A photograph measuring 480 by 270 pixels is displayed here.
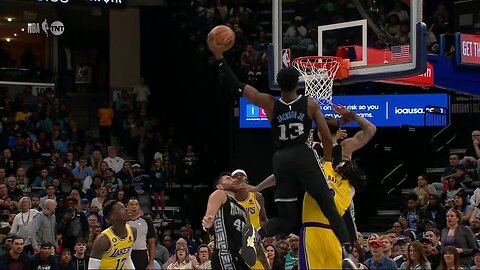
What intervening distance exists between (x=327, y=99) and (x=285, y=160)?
3958 millimetres

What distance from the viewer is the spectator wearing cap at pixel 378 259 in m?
13.3

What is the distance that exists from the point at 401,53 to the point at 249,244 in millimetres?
5654

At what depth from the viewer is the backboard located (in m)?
14.3

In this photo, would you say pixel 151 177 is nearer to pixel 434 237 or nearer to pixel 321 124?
pixel 434 237

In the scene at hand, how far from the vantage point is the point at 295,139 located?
955 centimetres

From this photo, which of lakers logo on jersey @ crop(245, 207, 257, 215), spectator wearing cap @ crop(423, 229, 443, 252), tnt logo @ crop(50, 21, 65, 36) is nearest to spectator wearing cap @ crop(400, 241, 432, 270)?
spectator wearing cap @ crop(423, 229, 443, 252)

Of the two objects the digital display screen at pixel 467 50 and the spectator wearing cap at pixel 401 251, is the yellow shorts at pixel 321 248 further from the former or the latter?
the digital display screen at pixel 467 50

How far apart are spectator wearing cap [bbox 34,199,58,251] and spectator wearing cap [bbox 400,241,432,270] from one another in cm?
756

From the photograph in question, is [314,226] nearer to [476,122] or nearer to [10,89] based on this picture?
[476,122]

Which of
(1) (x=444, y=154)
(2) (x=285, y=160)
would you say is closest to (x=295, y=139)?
(2) (x=285, y=160)

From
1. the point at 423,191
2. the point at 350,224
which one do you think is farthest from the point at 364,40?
the point at 350,224

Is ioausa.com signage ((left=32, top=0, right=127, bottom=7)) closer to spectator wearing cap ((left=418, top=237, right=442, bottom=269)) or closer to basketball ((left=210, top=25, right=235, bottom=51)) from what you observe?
spectator wearing cap ((left=418, top=237, right=442, bottom=269))

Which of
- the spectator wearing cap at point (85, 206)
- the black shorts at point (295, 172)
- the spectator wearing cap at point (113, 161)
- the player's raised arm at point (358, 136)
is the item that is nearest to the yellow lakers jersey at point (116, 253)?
the black shorts at point (295, 172)

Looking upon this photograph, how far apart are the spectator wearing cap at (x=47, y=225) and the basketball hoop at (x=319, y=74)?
639 centimetres
